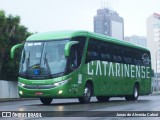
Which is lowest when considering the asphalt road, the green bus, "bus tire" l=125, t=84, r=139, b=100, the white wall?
the white wall

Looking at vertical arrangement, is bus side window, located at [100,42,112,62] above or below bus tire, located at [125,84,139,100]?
above

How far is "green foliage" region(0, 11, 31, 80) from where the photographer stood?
40.5 m

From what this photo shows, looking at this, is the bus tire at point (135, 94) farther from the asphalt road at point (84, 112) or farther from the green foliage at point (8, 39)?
the green foliage at point (8, 39)

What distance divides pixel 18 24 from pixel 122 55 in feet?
63.9

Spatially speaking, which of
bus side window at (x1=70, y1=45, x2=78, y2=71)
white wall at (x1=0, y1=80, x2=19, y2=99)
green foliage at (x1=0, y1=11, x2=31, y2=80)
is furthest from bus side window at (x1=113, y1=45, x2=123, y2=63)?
white wall at (x1=0, y1=80, x2=19, y2=99)

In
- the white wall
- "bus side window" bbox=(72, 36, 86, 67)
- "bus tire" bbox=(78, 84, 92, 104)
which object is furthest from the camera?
the white wall

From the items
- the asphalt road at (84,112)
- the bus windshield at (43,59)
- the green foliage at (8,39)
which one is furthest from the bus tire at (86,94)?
the green foliage at (8,39)

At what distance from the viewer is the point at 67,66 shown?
65.6ft

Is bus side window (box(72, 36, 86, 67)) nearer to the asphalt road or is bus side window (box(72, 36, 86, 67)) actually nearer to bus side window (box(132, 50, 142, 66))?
the asphalt road

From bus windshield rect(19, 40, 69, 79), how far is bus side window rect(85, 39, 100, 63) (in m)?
1.78

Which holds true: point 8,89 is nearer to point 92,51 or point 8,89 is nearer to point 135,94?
point 135,94

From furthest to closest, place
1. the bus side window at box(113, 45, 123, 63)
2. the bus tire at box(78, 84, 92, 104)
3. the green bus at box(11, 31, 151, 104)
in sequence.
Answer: the bus side window at box(113, 45, 123, 63) → the bus tire at box(78, 84, 92, 104) → the green bus at box(11, 31, 151, 104)

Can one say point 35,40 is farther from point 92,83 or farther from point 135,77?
point 135,77

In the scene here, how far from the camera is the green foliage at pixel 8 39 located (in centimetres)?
4053
